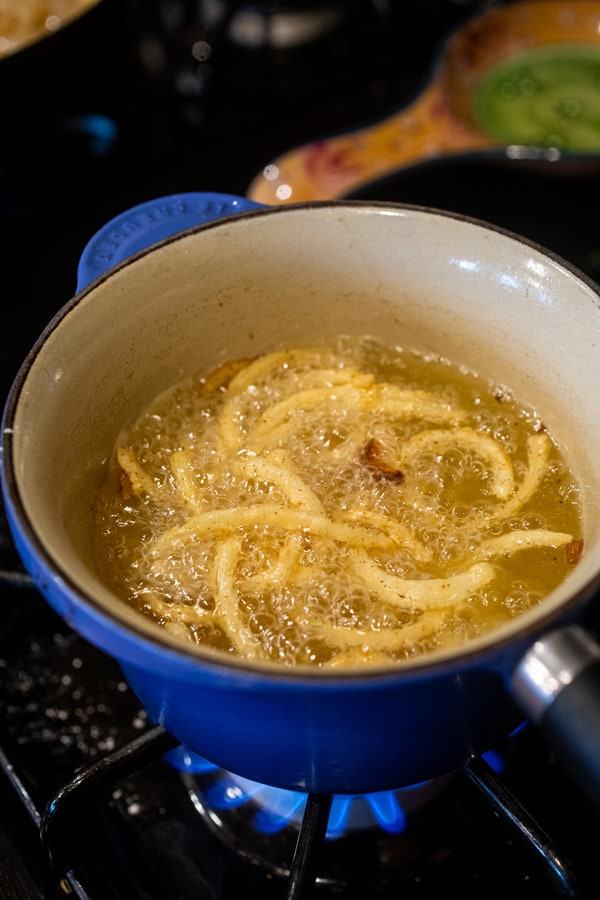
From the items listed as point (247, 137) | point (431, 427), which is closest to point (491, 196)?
point (247, 137)

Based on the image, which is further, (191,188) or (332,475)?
(191,188)

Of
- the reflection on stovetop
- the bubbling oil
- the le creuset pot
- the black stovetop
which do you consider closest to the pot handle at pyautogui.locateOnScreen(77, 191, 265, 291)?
the le creuset pot

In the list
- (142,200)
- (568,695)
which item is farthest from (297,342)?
(142,200)

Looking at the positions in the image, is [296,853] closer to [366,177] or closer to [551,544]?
[551,544]

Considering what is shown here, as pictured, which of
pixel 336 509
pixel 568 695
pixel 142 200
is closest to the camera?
pixel 568 695

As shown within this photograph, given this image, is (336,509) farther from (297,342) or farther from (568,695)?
(568,695)

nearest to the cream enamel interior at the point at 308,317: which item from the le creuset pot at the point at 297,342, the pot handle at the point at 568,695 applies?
the le creuset pot at the point at 297,342

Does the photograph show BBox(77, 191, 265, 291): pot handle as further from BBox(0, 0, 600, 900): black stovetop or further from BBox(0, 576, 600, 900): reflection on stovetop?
BBox(0, 576, 600, 900): reflection on stovetop

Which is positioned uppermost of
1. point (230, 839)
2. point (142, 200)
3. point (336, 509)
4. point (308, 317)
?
point (308, 317)
